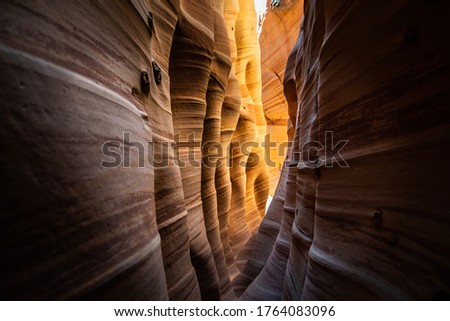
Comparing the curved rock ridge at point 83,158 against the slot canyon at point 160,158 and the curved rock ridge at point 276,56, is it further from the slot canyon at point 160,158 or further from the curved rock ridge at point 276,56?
the curved rock ridge at point 276,56

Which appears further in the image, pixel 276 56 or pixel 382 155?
pixel 276 56

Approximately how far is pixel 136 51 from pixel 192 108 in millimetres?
1164

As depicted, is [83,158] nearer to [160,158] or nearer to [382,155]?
[160,158]

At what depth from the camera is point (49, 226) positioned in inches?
23.4

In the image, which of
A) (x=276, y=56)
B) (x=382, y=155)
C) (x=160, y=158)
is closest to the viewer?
(x=382, y=155)

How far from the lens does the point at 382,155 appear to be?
0.90m

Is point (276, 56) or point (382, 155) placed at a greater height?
point (276, 56)

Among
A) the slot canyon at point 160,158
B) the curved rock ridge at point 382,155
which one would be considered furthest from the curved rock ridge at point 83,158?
the curved rock ridge at point 382,155

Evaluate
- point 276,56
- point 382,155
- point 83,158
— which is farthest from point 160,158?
point 276,56

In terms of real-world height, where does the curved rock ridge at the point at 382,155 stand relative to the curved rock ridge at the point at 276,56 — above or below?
below

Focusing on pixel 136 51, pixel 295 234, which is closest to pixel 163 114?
pixel 136 51

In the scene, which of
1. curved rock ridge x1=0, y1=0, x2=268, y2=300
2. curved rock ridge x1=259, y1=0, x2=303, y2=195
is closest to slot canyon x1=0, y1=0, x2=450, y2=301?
curved rock ridge x1=0, y1=0, x2=268, y2=300

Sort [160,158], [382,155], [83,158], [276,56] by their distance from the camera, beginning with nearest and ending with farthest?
[83,158] < [382,155] < [160,158] < [276,56]

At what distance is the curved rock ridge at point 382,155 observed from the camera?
73 cm
